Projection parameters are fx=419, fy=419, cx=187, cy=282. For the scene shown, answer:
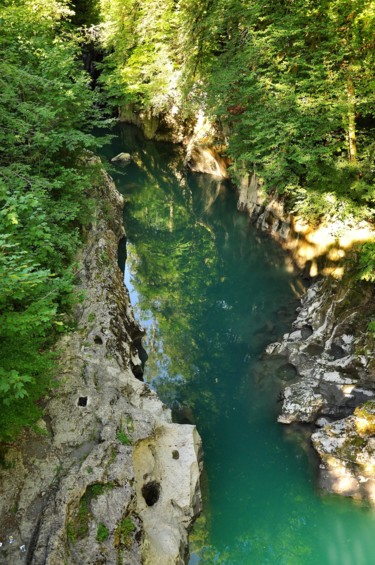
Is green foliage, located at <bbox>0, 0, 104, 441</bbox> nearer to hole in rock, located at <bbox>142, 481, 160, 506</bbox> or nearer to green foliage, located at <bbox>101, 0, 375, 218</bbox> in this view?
hole in rock, located at <bbox>142, 481, 160, 506</bbox>

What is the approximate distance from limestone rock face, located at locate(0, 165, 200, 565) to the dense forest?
847 mm

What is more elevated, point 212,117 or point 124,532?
point 212,117

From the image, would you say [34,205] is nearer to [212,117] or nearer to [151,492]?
[151,492]

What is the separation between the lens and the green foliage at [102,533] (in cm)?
Result: 612

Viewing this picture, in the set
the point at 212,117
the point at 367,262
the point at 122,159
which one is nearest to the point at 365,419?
the point at 367,262

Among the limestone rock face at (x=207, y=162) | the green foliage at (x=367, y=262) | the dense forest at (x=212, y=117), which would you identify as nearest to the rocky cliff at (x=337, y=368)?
the green foliage at (x=367, y=262)

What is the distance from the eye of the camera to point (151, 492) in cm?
796

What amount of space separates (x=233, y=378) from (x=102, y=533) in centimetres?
709

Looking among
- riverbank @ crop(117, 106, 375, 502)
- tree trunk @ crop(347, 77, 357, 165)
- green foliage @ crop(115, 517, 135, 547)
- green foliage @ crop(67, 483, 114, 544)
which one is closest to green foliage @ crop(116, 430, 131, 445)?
green foliage @ crop(67, 483, 114, 544)

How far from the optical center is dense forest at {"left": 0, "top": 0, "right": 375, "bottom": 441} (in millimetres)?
7422

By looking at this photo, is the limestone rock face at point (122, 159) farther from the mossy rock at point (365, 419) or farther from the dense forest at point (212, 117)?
the mossy rock at point (365, 419)

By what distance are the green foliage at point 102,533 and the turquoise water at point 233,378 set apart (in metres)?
2.62

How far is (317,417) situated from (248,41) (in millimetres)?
15319

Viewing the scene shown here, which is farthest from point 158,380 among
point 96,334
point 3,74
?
point 3,74
